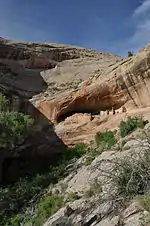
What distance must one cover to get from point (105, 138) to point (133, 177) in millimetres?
11305

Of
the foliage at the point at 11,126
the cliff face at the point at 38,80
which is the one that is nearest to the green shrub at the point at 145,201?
the foliage at the point at 11,126

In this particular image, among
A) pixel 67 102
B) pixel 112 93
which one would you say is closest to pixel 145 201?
pixel 112 93

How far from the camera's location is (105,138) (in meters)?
19.2

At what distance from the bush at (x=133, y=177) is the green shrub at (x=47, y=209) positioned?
394 cm

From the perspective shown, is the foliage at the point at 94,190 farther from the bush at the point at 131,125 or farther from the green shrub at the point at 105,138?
the bush at the point at 131,125

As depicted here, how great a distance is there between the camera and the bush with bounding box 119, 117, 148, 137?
18.0 metres

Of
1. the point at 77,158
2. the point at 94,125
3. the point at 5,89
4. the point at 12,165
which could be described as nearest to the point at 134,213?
the point at 77,158

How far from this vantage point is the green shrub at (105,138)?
17722 mm

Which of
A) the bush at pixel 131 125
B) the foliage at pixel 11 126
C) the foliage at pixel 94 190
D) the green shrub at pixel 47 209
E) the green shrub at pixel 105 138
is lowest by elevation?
the green shrub at pixel 47 209

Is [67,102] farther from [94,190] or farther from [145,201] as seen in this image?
[145,201]

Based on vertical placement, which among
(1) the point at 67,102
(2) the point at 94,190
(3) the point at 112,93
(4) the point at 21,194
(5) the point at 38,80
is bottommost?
(4) the point at 21,194

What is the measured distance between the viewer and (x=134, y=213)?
24.0ft

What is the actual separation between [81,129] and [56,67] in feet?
26.0

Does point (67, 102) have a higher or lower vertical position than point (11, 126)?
higher
